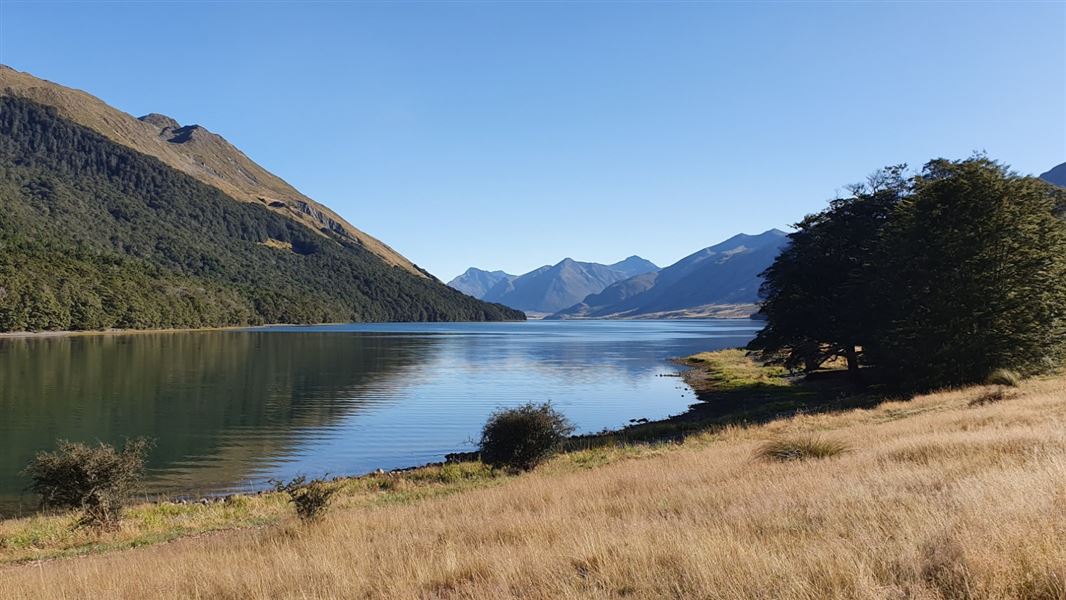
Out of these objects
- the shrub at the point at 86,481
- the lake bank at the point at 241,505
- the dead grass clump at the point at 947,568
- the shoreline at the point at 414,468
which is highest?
the dead grass clump at the point at 947,568

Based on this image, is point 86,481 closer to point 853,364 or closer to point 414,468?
point 414,468

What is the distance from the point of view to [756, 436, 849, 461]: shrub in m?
16.6

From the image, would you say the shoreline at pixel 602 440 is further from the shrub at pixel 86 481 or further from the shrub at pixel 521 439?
the shrub at pixel 86 481

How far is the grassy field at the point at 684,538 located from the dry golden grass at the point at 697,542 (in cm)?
3

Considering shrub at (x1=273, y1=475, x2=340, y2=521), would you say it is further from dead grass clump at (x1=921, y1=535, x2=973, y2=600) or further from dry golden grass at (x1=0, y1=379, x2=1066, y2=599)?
dead grass clump at (x1=921, y1=535, x2=973, y2=600)

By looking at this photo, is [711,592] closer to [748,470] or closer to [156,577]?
[156,577]

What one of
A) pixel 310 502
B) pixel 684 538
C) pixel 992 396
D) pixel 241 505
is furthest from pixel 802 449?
pixel 241 505

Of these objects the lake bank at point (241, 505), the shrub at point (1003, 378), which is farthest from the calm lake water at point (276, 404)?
the shrub at point (1003, 378)

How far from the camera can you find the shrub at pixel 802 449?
54.5ft

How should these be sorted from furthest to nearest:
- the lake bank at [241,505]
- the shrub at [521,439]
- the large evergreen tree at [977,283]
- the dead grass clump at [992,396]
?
the large evergreen tree at [977,283] → the dead grass clump at [992,396] → the shrub at [521,439] → the lake bank at [241,505]

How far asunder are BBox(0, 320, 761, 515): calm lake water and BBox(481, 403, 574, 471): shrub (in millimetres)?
10045

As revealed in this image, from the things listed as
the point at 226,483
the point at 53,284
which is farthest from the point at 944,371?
the point at 53,284

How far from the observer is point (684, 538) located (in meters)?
7.84

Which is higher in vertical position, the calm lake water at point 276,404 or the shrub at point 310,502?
the shrub at point 310,502
